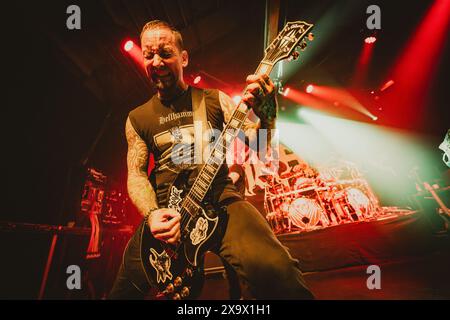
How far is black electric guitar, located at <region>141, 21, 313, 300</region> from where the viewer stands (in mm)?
1460

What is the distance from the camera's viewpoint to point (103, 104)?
4.73 meters

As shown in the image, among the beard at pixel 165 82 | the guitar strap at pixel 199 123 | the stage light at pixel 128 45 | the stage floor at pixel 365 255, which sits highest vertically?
the stage light at pixel 128 45

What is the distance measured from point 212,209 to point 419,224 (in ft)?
14.0

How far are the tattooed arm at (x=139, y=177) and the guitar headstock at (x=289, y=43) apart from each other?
1505 mm

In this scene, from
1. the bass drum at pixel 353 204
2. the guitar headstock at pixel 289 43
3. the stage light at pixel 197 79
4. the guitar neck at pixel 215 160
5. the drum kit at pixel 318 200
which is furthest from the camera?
the stage light at pixel 197 79

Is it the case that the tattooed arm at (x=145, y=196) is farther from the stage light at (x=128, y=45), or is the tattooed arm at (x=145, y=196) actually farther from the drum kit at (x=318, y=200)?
the drum kit at (x=318, y=200)

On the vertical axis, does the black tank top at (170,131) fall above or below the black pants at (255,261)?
above

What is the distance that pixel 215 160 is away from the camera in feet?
5.52

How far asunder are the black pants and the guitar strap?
59 cm

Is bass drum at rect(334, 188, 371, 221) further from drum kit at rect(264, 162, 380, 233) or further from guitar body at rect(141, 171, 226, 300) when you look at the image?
guitar body at rect(141, 171, 226, 300)

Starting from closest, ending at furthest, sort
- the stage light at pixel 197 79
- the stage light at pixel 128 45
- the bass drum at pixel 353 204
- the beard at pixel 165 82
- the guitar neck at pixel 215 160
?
the guitar neck at pixel 215 160 → the beard at pixel 165 82 → the stage light at pixel 128 45 → the bass drum at pixel 353 204 → the stage light at pixel 197 79

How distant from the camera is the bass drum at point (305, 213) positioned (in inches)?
196

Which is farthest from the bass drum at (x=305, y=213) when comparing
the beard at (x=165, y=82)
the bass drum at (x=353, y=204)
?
the beard at (x=165, y=82)

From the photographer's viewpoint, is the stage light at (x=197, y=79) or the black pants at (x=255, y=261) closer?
the black pants at (x=255, y=261)
